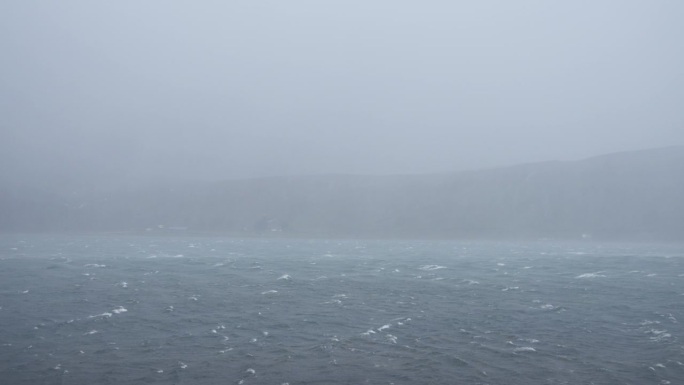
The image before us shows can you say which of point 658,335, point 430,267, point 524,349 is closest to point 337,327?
point 524,349

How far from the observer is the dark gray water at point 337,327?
2309 cm

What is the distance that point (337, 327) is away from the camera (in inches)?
1235

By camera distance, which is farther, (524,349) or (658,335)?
(658,335)

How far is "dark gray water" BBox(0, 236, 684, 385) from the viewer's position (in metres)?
23.1

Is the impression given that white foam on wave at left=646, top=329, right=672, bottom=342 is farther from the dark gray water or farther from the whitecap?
the whitecap

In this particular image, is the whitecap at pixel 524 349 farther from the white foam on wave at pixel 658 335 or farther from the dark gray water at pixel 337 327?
the white foam on wave at pixel 658 335

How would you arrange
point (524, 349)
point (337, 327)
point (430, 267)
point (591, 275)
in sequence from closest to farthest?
point (524, 349)
point (337, 327)
point (591, 275)
point (430, 267)

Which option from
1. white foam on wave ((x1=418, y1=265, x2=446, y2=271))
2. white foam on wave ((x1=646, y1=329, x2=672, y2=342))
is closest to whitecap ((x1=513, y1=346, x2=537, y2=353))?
white foam on wave ((x1=646, y1=329, x2=672, y2=342))

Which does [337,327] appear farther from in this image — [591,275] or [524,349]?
[591,275]

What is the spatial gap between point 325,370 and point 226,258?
54814 millimetres

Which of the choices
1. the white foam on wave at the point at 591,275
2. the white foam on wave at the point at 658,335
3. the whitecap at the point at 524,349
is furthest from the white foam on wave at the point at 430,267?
the whitecap at the point at 524,349

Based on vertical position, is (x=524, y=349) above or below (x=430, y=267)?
below

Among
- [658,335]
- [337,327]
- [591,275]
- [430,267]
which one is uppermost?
[430,267]

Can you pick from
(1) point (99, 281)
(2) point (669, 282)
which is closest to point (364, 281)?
(1) point (99, 281)
